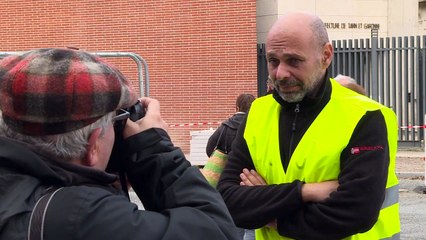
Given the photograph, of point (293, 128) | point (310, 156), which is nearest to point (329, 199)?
point (310, 156)

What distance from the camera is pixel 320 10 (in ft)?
→ 64.5

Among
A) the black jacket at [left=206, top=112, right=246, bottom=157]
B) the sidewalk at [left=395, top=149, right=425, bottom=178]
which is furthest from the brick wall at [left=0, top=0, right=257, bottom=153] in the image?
→ the black jacket at [left=206, top=112, right=246, bottom=157]

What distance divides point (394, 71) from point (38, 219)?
58.4 ft

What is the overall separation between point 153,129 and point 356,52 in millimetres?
17326

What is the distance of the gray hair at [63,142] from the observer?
5.33ft

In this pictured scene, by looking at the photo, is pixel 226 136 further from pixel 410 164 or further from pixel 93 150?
pixel 410 164

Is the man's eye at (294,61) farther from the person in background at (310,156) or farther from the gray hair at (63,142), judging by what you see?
the gray hair at (63,142)

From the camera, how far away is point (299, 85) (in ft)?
9.05

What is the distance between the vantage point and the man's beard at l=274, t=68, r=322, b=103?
9.04 feet

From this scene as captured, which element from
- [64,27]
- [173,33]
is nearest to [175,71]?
[173,33]

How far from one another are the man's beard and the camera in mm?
1042

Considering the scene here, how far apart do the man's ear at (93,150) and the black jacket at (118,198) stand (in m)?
0.04

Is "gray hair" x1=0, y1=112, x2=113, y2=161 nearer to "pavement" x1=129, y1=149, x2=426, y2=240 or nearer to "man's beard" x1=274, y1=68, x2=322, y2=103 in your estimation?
"man's beard" x1=274, y1=68, x2=322, y2=103

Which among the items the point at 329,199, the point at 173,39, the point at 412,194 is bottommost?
the point at 412,194
